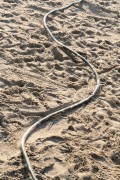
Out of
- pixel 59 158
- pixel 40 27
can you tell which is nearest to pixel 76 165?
pixel 59 158

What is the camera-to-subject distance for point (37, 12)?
20.6 ft

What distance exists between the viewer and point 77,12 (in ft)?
21.7

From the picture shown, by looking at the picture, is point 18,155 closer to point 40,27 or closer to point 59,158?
point 59,158

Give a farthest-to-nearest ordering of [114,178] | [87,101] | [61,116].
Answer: [87,101] < [61,116] < [114,178]

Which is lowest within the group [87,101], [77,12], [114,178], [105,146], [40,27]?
[114,178]

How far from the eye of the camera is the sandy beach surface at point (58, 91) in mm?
3545

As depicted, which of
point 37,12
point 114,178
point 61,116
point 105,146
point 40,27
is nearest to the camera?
point 114,178

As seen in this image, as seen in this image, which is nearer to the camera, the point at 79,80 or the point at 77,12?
the point at 79,80

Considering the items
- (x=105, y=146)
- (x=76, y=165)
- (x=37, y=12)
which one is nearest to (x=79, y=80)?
(x=105, y=146)

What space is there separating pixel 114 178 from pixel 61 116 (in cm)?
100

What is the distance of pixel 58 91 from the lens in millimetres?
4539

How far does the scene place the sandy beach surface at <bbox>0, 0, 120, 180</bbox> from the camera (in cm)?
354

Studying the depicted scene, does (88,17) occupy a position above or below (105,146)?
above

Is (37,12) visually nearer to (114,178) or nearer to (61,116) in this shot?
(61,116)
